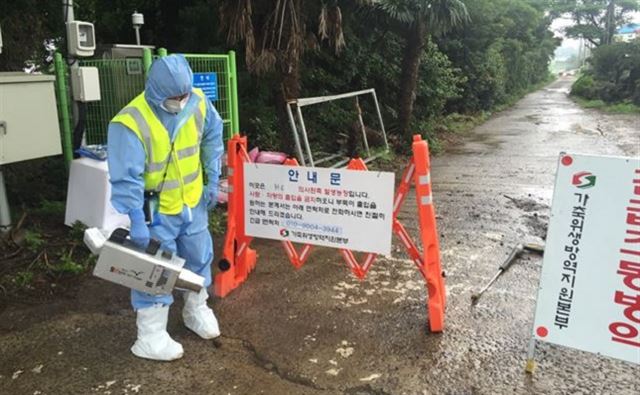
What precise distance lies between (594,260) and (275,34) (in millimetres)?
5788

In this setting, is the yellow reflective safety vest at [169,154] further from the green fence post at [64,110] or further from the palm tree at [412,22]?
the palm tree at [412,22]

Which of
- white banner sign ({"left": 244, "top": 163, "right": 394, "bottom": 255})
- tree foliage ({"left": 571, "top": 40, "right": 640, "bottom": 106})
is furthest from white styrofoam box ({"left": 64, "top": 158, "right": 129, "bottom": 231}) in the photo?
tree foliage ({"left": 571, "top": 40, "right": 640, "bottom": 106})

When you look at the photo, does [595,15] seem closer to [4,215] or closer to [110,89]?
[110,89]

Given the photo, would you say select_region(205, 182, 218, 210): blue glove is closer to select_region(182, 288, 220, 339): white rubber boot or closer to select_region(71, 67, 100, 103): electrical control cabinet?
select_region(182, 288, 220, 339): white rubber boot

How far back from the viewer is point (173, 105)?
→ 10.1 ft

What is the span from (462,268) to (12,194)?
5.05 metres

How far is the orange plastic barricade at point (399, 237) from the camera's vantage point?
3533mm

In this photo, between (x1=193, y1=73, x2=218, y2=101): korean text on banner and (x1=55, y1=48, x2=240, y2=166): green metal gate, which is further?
(x1=193, y1=73, x2=218, y2=101): korean text on banner

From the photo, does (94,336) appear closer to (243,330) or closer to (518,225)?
(243,330)

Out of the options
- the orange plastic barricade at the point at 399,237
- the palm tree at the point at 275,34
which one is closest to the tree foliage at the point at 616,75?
the palm tree at the point at 275,34

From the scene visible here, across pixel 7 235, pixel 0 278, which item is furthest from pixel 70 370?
pixel 7 235

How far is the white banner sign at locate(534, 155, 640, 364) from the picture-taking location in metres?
2.77

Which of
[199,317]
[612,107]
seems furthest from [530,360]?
[612,107]

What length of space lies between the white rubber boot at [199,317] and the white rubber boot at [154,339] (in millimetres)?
242
